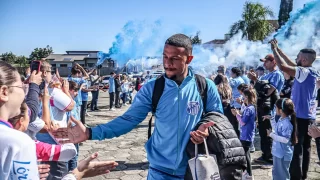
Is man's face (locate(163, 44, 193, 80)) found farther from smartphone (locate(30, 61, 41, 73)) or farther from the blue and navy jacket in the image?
smartphone (locate(30, 61, 41, 73))

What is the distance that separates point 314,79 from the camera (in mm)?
4301

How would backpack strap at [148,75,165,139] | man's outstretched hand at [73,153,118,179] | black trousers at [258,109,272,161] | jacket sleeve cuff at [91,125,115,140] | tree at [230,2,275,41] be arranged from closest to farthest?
man's outstretched hand at [73,153,118,179] → jacket sleeve cuff at [91,125,115,140] → backpack strap at [148,75,165,139] → black trousers at [258,109,272,161] → tree at [230,2,275,41]

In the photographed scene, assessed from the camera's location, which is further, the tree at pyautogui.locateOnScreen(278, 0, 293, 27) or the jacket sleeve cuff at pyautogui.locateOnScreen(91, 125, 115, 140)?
the tree at pyautogui.locateOnScreen(278, 0, 293, 27)

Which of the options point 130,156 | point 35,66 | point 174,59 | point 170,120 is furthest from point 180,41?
point 130,156

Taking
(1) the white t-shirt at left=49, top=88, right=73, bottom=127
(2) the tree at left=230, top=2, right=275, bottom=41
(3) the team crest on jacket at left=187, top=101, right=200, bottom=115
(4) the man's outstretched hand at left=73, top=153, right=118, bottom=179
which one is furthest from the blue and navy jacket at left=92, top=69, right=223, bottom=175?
(2) the tree at left=230, top=2, right=275, bottom=41

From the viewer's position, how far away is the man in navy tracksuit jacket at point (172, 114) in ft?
7.80

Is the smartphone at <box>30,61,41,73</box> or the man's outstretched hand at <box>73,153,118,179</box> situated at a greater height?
the smartphone at <box>30,61,41,73</box>

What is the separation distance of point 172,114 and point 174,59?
455mm

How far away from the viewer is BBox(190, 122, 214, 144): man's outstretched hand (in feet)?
7.04

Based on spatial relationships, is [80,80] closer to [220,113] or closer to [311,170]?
[311,170]

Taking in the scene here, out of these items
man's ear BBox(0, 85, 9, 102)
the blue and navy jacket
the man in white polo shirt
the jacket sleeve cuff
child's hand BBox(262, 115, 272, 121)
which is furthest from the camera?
child's hand BBox(262, 115, 272, 121)

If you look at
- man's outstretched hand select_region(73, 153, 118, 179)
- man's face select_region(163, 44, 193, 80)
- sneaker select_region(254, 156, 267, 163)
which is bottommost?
sneaker select_region(254, 156, 267, 163)

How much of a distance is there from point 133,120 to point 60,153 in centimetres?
63

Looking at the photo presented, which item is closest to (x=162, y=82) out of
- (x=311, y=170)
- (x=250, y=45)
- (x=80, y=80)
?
(x=311, y=170)
